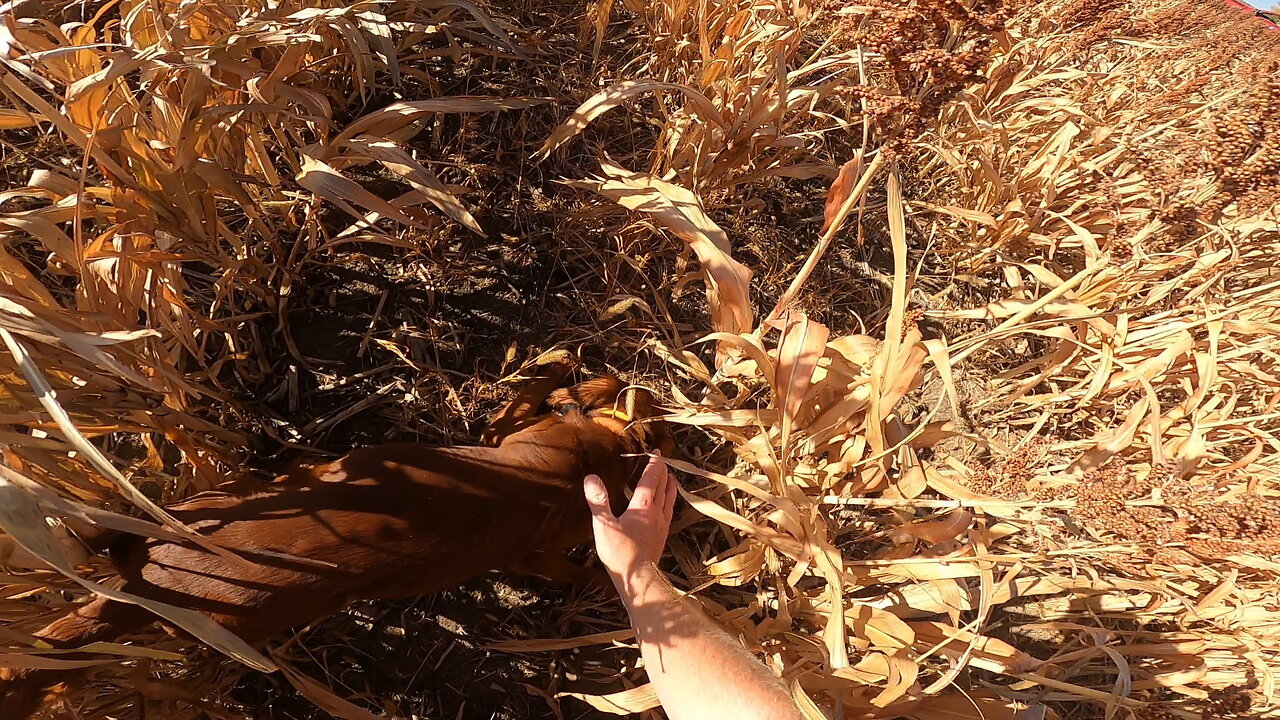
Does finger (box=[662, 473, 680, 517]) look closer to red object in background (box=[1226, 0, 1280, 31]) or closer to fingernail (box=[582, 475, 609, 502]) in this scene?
fingernail (box=[582, 475, 609, 502])

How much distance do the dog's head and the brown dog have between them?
96 mm

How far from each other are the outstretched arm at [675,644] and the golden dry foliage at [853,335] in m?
0.13

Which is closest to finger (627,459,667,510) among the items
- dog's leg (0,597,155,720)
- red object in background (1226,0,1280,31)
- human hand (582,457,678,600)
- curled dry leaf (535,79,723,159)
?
human hand (582,457,678,600)

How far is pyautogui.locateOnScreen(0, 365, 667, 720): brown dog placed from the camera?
3.81 ft

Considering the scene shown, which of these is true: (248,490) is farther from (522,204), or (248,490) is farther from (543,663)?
(522,204)

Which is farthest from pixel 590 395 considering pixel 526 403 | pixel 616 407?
pixel 526 403

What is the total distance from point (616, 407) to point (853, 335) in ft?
2.40

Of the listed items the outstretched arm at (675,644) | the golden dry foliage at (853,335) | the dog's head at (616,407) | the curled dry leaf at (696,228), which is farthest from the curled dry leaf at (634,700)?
the curled dry leaf at (696,228)

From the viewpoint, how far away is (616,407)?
1882 millimetres

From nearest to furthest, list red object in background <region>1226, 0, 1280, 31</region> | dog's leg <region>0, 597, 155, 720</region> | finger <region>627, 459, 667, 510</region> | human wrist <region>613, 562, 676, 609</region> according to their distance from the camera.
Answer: dog's leg <region>0, 597, 155, 720</region>
human wrist <region>613, 562, 676, 609</region>
finger <region>627, 459, 667, 510</region>
red object in background <region>1226, 0, 1280, 31</region>

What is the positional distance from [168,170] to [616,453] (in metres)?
1.27

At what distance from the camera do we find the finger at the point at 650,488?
62.9 inches

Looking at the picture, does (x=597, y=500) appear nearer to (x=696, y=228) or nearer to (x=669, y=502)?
(x=669, y=502)

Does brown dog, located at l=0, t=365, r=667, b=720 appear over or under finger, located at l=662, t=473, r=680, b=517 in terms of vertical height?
over
